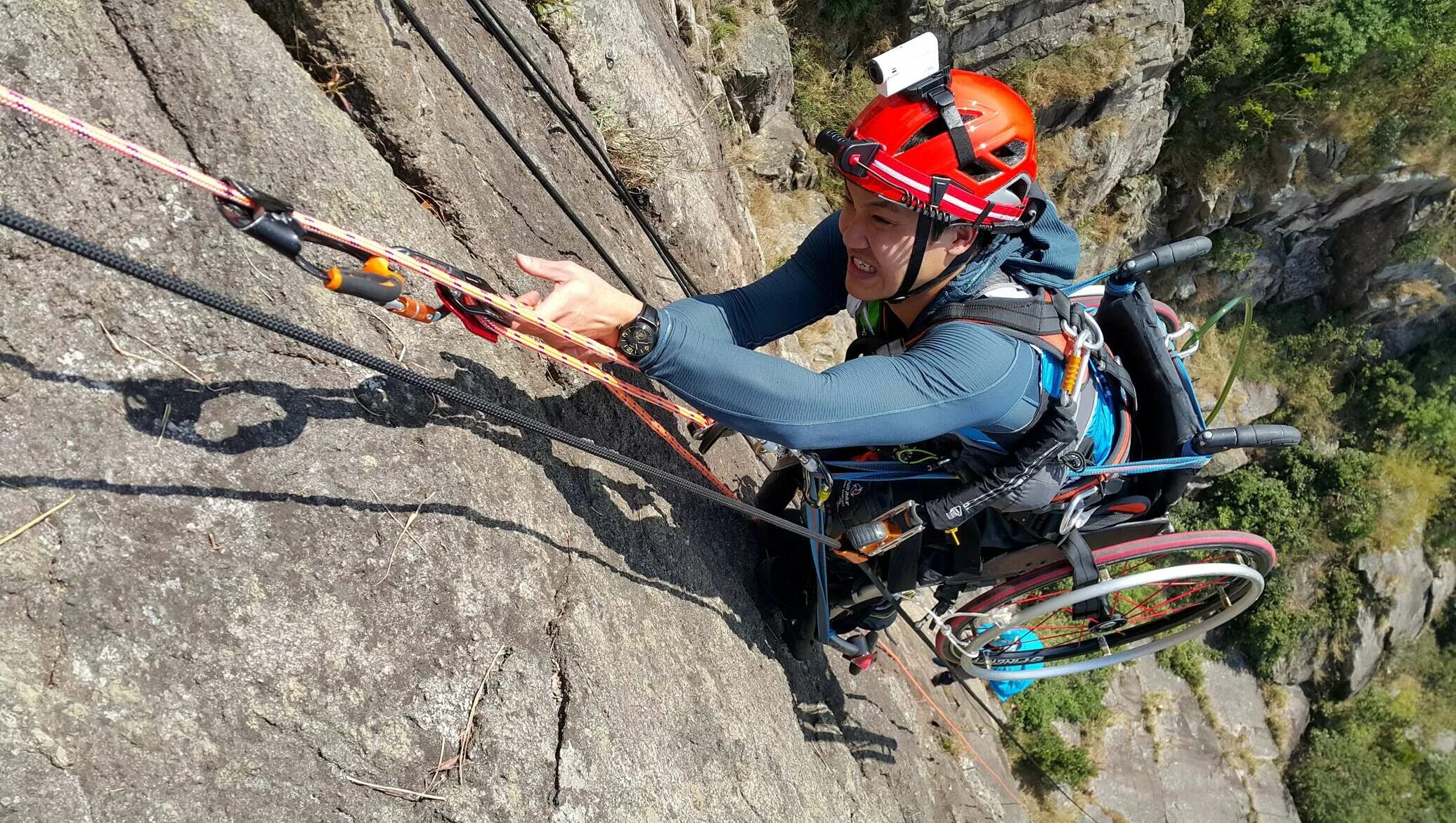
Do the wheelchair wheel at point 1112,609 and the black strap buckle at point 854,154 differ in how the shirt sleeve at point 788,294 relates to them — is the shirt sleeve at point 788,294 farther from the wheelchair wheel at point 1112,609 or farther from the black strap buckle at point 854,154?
the wheelchair wheel at point 1112,609

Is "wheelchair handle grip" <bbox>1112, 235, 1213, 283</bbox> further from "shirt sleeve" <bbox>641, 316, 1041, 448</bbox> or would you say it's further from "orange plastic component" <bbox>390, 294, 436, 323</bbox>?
"orange plastic component" <bbox>390, 294, 436, 323</bbox>

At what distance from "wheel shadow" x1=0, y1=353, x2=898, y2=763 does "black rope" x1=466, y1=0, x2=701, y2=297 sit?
1.22 meters

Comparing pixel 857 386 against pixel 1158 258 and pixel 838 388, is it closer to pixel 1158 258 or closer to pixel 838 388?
pixel 838 388

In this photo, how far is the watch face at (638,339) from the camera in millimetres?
2369

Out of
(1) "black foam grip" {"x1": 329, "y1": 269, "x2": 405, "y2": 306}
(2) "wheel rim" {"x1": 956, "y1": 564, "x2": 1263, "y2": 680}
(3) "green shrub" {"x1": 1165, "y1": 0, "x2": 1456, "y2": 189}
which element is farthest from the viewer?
(3) "green shrub" {"x1": 1165, "y1": 0, "x2": 1456, "y2": 189}

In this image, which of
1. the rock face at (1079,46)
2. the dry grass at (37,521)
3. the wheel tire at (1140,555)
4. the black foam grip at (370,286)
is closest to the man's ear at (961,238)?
the black foam grip at (370,286)

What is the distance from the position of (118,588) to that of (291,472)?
1.48ft

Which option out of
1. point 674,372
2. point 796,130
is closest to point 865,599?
point 674,372

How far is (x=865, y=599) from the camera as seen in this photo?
13.1ft

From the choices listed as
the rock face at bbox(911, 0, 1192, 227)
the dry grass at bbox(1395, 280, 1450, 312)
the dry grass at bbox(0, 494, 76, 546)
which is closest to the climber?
the dry grass at bbox(0, 494, 76, 546)

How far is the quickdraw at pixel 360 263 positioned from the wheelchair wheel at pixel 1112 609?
2.24 m

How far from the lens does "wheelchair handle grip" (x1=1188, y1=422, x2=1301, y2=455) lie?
3221 millimetres

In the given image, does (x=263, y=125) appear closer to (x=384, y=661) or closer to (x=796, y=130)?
(x=384, y=661)

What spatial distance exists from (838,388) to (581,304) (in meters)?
0.79
